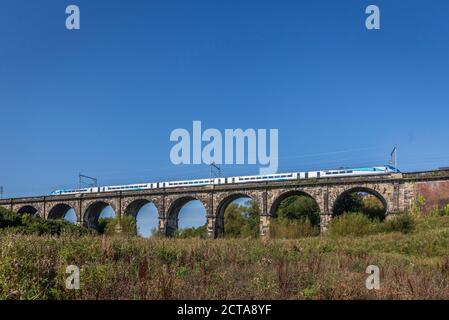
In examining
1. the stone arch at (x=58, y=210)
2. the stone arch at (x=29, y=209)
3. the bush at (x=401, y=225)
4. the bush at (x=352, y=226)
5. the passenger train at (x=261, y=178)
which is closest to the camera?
the bush at (x=401, y=225)

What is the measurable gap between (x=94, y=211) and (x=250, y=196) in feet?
69.5

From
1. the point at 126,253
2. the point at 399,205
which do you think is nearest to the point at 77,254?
the point at 126,253

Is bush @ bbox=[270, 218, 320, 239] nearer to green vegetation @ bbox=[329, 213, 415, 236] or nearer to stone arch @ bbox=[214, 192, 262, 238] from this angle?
green vegetation @ bbox=[329, 213, 415, 236]

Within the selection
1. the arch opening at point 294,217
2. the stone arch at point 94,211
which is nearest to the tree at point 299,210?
the arch opening at point 294,217

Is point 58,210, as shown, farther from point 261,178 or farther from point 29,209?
point 261,178

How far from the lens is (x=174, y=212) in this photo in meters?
46.7

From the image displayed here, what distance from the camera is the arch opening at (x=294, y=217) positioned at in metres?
35.2

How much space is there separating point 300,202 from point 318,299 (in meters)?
42.2

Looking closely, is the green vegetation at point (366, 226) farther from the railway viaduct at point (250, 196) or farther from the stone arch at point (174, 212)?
the stone arch at point (174, 212)

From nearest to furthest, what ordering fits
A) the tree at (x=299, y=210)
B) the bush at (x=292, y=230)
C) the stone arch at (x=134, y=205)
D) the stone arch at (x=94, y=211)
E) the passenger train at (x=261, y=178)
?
the bush at (x=292, y=230) < the passenger train at (x=261, y=178) < the tree at (x=299, y=210) < the stone arch at (x=134, y=205) < the stone arch at (x=94, y=211)

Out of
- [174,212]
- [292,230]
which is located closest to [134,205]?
[174,212]

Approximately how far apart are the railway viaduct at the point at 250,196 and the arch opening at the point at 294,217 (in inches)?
16.2

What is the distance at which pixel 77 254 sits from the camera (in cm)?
789

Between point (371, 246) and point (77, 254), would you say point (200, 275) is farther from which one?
point (371, 246)
